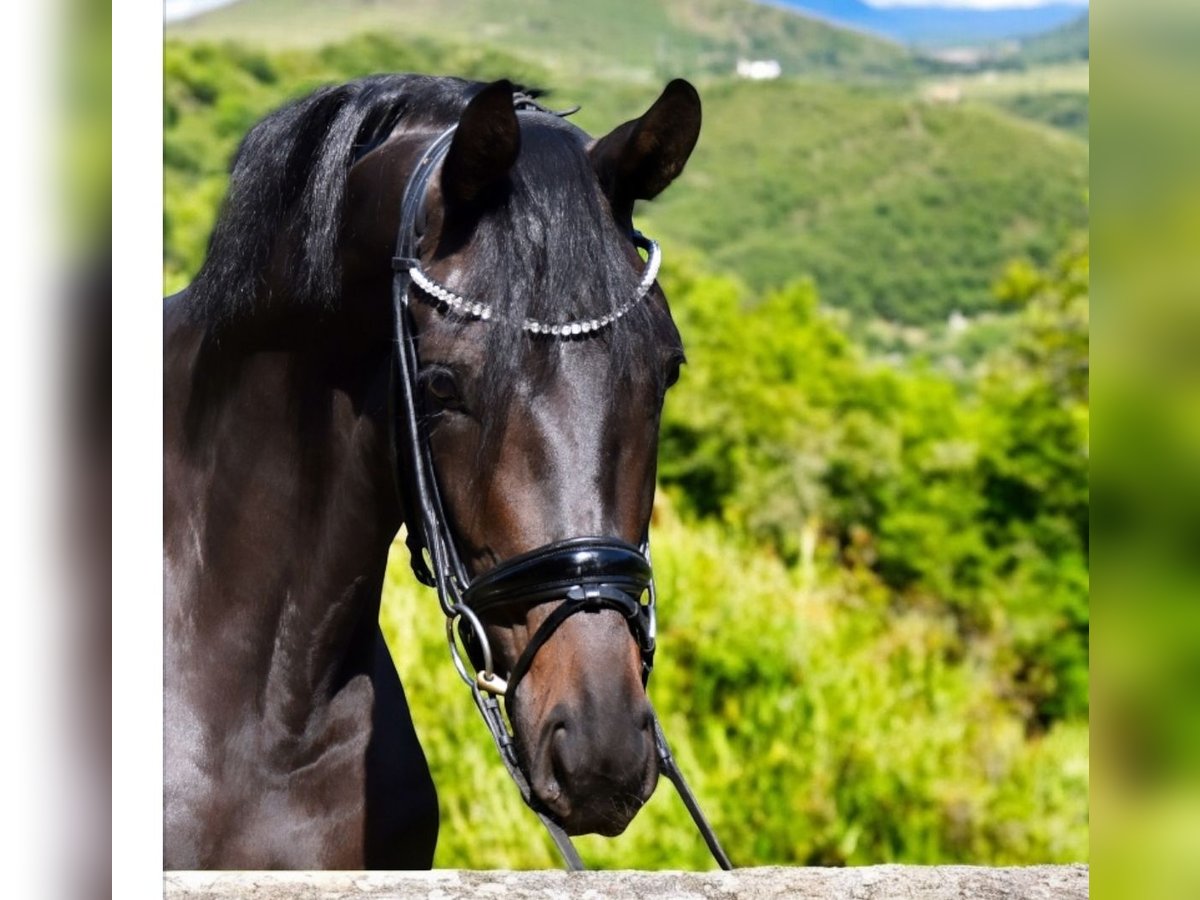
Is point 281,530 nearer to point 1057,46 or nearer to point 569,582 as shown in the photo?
point 569,582

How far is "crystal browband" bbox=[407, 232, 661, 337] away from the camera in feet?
5.64

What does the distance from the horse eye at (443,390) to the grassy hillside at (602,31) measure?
720cm

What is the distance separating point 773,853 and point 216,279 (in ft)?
13.4

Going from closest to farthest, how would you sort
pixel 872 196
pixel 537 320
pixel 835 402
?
pixel 537 320 → pixel 835 402 → pixel 872 196

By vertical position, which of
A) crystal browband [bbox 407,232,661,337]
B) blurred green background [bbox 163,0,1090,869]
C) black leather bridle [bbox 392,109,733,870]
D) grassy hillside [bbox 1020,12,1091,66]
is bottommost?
blurred green background [bbox 163,0,1090,869]

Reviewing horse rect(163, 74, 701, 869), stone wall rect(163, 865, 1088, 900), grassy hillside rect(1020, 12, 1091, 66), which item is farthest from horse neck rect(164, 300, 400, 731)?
grassy hillside rect(1020, 12, 1091, 66)

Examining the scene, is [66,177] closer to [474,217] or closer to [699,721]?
[474,217]

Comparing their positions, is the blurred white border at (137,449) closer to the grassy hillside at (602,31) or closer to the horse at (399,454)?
the horse at (399,454)

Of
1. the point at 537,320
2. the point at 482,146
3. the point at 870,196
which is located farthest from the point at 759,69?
the point at 537,320

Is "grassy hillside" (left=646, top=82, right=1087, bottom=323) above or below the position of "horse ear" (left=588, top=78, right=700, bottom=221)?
below

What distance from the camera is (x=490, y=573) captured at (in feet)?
5.70

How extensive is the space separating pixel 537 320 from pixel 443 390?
0.53 ft

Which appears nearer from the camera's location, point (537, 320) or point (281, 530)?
point (537, 320)

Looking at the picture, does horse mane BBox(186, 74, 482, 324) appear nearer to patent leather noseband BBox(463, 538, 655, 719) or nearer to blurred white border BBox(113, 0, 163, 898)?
blurred white border BBox(113, 0, 163, 898)
